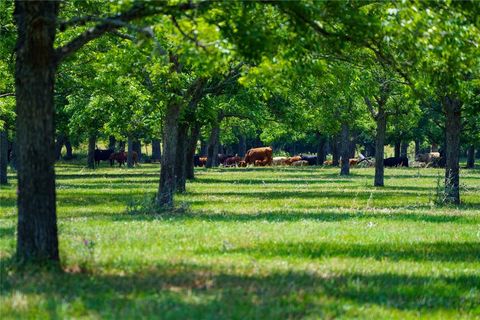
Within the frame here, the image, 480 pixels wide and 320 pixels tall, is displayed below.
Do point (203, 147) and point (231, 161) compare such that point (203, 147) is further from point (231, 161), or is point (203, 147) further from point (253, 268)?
point (253, 268)

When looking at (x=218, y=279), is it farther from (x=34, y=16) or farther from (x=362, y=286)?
(x=34, y=16)

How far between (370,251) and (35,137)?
6059 millimetres

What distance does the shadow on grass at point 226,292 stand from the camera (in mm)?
8484

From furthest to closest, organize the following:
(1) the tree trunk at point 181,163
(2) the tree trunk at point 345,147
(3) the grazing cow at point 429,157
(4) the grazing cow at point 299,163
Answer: (4) the grazing cow at point 299,163
(3) the grazing cow at point 429,157
(2) the tree trunk at point 345,147
(1) the tree trunk at point 181,163

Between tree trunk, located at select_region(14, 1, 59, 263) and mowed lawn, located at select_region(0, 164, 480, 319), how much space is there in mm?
449

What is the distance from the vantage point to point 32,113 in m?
11.1

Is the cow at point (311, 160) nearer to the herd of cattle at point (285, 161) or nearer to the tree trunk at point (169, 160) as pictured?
the herd of cattle at point (285, 161)

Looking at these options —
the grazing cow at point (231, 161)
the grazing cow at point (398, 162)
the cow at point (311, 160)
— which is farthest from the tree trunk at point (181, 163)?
the cow at point (311, 160)

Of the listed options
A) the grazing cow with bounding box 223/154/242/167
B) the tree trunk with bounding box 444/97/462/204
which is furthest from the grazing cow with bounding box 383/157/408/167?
the tree trunk with bounding box 444/97/462/204

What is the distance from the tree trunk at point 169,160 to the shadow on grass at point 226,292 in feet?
44.0

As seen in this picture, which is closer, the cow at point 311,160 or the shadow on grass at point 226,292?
the shadow on grass at point 226,292

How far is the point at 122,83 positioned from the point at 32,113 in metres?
16.4

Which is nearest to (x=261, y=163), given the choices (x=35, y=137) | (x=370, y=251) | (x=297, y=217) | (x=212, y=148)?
(x=212, y=148)

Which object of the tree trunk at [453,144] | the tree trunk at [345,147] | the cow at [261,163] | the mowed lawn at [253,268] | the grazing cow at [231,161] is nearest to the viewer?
the mowed lawn at [253,268]
